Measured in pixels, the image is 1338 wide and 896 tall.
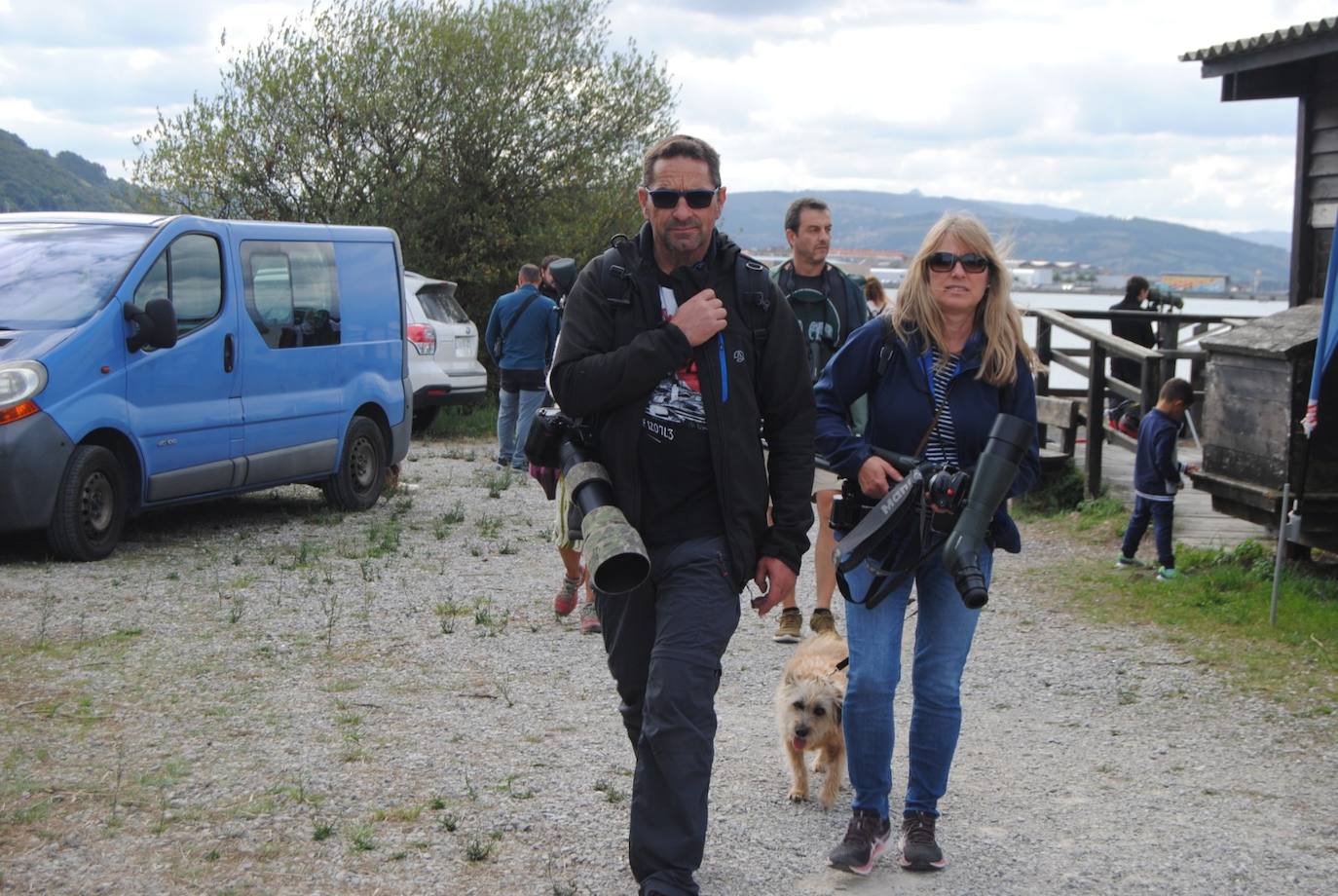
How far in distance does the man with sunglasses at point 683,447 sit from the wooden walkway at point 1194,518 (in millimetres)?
7137

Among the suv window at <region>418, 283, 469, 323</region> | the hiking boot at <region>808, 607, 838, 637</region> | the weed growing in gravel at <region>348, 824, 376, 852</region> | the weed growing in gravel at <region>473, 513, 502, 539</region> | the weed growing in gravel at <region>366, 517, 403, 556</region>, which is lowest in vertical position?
the weed growing in gravel at <region>473, 513, 502, 539</region>

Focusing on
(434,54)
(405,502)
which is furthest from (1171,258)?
(405,502)

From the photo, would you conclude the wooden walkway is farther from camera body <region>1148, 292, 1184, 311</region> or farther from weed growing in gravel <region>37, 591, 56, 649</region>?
weed growing in gravel <region>37, 591, 56, 649</region>

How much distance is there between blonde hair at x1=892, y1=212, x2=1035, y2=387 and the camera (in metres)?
4.54

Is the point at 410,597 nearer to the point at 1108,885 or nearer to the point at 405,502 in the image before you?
the point at 405,502

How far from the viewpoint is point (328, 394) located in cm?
1162

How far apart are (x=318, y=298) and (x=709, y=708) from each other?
813cm

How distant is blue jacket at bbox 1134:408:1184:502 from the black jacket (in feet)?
20.4

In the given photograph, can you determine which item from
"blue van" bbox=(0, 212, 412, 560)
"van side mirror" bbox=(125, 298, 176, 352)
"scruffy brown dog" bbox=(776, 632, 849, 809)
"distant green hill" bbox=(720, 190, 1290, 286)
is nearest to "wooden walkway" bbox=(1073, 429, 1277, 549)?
"scruffy brown dog" bbox=(776, 632, 849, 809)

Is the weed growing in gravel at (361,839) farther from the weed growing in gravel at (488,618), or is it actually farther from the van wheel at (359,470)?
the van wheel at (359,470)

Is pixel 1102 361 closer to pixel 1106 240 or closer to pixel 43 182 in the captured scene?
pixel 43 182

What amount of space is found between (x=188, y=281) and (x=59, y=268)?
32.8 inches

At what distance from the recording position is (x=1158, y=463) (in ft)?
32.8

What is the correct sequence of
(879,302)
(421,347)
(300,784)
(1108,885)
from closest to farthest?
1. (1108,885)
2. (300,784)
3. (879,302)
4. (421,347)
